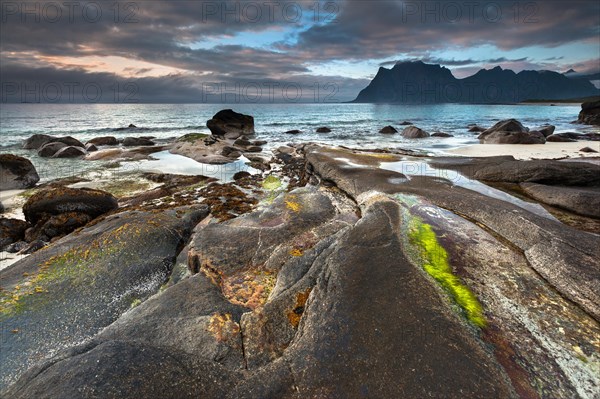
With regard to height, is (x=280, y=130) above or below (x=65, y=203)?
above

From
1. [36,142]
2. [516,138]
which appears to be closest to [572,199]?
[516,138]

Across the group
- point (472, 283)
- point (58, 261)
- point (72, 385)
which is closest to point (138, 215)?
point (58, 261)

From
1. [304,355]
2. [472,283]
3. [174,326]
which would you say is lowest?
[174,326]

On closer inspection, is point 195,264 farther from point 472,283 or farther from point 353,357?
point 472,283

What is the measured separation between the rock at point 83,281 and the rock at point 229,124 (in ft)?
143

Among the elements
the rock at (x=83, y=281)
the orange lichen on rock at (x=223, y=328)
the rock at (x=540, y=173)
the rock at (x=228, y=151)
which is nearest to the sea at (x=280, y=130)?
the rock at (x=228, y=151)

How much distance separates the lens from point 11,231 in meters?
12.3

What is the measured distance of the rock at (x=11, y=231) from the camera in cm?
1176

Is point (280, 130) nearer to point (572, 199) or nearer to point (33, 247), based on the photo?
point (33, 247)

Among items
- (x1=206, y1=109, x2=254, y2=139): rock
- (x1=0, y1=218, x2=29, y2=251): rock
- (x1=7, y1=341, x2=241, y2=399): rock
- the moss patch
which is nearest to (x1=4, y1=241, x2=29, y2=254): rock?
(x1=0, y1=218, x2=29, y2=251): rock

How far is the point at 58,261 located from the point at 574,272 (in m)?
13.2

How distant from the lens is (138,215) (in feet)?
37.4

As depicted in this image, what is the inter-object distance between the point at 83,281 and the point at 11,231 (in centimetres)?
715

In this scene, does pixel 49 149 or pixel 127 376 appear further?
pixel 49 149
